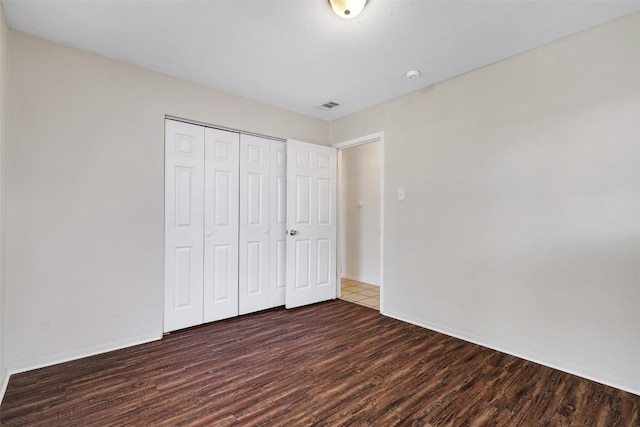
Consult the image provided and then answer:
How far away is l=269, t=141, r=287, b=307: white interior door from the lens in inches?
141

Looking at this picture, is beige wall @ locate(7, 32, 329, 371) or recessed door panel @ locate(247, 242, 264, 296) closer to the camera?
beige wall @ locate(7, 32, 329, 371)

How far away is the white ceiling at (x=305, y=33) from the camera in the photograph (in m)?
1.90

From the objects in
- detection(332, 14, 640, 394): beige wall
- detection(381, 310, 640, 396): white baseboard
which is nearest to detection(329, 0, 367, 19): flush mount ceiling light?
detection(332, 14, 640, 394): beige wall

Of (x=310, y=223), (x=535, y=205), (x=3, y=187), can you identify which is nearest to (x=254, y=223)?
(x=310, y=223)

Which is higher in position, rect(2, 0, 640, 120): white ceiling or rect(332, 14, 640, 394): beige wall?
rect(2, 0, 640, 120): white ceiling

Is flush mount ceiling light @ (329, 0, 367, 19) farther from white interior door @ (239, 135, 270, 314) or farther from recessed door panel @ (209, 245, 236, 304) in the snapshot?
recessed door panel @ (209, 245, 236, 304)

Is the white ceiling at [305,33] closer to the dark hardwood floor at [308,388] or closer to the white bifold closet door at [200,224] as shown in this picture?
the white bifold closet door at [200,224]

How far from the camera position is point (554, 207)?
2.27 m

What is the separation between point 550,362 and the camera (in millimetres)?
2270

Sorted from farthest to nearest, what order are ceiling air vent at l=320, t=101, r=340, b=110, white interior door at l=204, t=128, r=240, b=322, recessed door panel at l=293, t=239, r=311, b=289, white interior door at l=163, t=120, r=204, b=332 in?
recessed door panel at l=293, t=239, r=311, b=289
ceiling air vent at l=320, t=101, r=340, b=110
white interior door at l=204, t=128, r=240, b=322
white interior door at l=163, t=120, r=204, b=332

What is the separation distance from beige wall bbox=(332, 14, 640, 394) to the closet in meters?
1.53

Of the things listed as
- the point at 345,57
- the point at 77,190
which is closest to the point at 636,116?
the point at 345,57

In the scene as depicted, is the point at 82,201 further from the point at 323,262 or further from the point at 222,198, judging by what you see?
the point at 323,262

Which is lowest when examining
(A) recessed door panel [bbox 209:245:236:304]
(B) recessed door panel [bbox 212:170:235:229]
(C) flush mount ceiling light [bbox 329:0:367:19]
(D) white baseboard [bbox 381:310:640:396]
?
(D) white baseboard [bbox 381:310:640:396]
